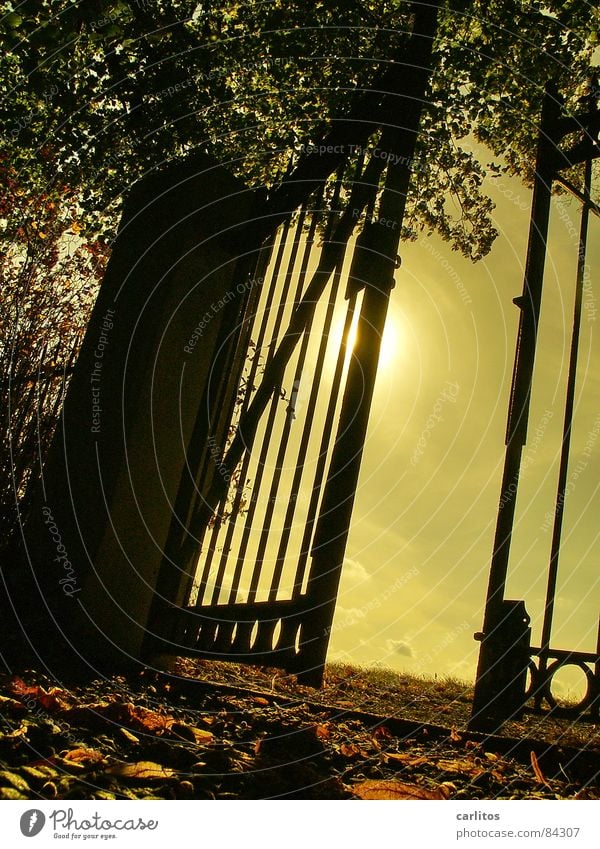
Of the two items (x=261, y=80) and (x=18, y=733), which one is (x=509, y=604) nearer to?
(x=18, y=733)

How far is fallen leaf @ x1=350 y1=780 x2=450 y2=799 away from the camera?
192 cm

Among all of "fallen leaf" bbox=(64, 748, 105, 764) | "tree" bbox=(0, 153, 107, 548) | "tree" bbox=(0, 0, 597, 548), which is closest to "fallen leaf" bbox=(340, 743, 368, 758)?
"fallen leaf" bbox=(64, 748, 105, 764)

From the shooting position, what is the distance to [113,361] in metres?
3.85

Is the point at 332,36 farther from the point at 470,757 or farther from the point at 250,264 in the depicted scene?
the point at 470,757

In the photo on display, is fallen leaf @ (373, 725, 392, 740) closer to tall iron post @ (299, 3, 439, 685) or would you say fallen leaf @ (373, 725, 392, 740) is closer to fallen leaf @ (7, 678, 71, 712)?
tall iron post @ (299, 3, 439, 685)

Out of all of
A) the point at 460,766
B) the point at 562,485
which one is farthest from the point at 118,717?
the point at 562,485

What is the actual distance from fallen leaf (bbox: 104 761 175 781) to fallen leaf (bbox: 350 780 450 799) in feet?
1.90

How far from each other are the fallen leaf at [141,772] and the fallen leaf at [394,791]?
58 cm

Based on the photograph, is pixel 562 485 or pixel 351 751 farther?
pixel 562 485

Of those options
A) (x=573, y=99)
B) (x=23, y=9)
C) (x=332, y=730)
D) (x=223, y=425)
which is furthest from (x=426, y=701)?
(x=573, y=99)

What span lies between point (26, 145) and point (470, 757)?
27.7ft

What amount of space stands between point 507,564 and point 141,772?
180 centimetres

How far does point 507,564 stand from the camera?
2916 mm

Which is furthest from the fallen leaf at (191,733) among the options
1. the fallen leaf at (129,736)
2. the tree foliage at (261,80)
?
the tree foliage at (261,80)
